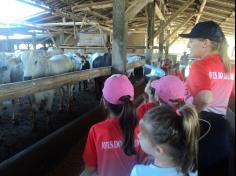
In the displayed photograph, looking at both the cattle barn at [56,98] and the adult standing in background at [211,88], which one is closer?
the adult standing in background at [211,88]

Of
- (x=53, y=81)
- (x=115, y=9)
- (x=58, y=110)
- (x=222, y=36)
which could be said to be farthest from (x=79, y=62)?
(x=222, y=36)

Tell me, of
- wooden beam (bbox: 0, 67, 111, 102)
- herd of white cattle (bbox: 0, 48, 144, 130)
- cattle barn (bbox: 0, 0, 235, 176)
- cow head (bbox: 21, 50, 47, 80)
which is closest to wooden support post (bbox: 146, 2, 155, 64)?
cattle barn (bbox: 0, 0, 235, 176)

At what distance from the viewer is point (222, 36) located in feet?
7.50

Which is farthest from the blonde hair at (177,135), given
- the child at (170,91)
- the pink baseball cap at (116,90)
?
the child at (170,91)

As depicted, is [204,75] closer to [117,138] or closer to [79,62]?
[117,138]

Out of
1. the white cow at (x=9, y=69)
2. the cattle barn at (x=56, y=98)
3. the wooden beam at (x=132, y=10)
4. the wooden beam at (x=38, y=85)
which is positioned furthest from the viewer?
the white cow at (x=9, y=69)

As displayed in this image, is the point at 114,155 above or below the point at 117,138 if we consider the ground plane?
below

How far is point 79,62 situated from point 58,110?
346 centimetres

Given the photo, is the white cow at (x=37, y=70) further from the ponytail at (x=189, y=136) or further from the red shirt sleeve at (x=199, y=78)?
the ponytail at (x=189, y=136)

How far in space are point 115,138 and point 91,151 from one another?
0.18m

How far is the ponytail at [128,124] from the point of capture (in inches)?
70.1

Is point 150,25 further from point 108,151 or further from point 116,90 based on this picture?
→ point 108,151

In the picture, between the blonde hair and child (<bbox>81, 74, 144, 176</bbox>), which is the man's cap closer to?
child (<bbox>81, 74, 144, 176</bbox>)

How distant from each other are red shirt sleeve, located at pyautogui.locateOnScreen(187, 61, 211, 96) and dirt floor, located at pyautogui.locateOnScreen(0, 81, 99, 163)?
10.2ft
